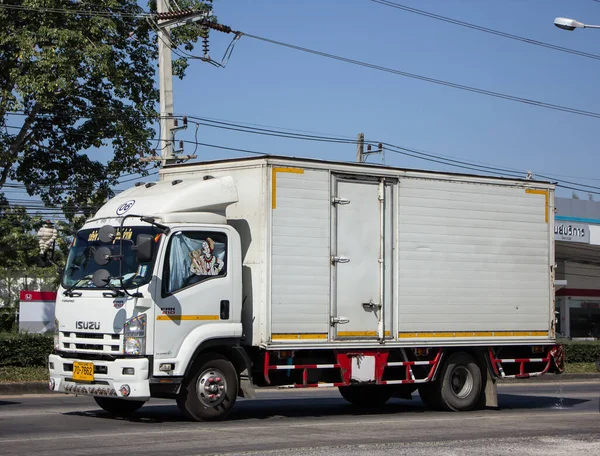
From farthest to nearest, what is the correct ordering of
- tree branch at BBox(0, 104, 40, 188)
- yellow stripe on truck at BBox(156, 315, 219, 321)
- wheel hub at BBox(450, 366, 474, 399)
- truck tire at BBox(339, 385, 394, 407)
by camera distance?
tree branch at BBox(0, 104, 40, 188), truck tire at BBox(339, 385, 394, 407), wheel hub at BBox(450, 366, 474, 399), yellow stripe on truck at BBox(156, 315, 219, 321)

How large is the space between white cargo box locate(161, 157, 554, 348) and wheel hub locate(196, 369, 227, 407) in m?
0.75

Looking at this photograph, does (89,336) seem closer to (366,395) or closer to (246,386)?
(246,386)

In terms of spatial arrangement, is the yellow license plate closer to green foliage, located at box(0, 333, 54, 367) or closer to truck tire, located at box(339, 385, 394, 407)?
truck tire, located at box(339, 385, 394, 407)

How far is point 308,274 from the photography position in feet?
44.7

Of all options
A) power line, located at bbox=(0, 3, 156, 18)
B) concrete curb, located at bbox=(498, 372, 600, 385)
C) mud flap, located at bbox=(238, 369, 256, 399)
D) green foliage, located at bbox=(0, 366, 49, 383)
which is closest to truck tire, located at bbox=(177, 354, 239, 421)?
mud flap, located at bbox=(238, 369, 256, 399)

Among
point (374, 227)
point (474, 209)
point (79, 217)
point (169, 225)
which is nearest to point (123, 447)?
point (169, 225)

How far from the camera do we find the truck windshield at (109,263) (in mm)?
12438

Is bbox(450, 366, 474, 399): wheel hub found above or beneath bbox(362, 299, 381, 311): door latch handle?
beneath

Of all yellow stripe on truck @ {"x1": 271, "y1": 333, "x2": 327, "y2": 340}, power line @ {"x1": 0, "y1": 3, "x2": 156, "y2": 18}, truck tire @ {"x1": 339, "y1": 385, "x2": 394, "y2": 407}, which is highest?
power line @ {"x1": 0, "y1": 3, "x2": 156, "y2": 18}

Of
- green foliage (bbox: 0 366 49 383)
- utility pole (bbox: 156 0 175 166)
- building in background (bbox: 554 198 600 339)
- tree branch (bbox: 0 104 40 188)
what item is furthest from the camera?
building in background (bbox: 554 198 600 339)

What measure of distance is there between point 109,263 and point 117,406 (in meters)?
2.44

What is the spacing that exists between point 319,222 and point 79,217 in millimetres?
21144

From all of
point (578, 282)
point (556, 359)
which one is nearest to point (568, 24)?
point (556, 359)

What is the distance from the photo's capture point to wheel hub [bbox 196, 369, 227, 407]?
1276cm
